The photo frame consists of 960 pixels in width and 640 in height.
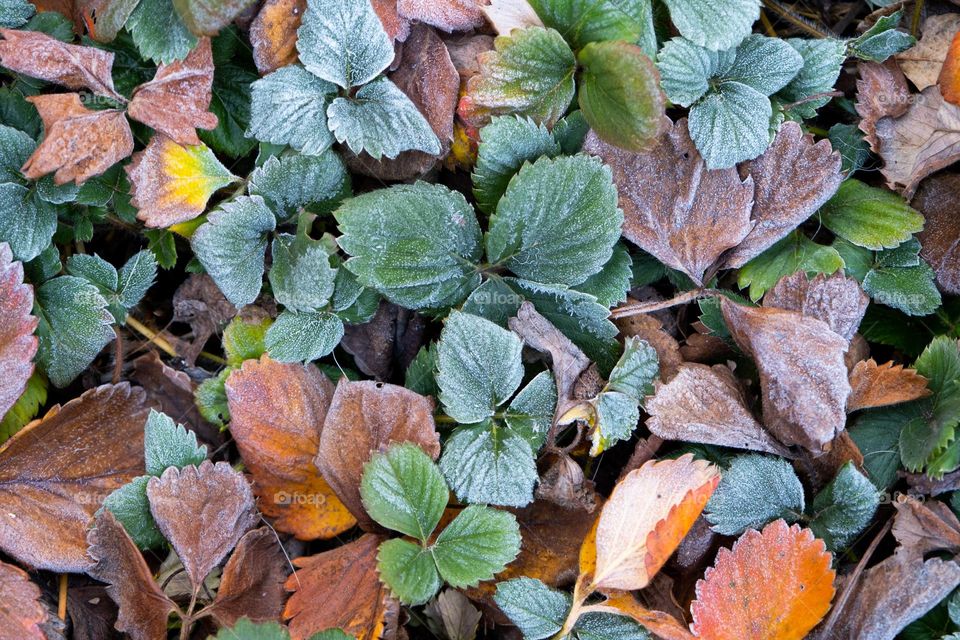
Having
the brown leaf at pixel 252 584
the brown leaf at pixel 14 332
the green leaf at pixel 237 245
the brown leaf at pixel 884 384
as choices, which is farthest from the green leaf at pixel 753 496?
the brown leaf at pixel 14 332

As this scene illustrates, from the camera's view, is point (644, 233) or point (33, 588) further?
point (644, 233)

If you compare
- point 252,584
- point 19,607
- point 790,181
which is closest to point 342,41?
point 790,181

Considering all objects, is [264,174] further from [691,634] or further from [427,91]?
[691,634]

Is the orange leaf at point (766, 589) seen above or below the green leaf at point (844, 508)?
below

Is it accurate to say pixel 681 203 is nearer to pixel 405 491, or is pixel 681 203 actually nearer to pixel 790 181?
pixel 790 181

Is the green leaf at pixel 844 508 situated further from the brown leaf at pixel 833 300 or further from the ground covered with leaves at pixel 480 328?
the brown leaf at pixel 833 300

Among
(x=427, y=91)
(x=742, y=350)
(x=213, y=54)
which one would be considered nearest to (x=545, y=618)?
(x=742, y=350)
